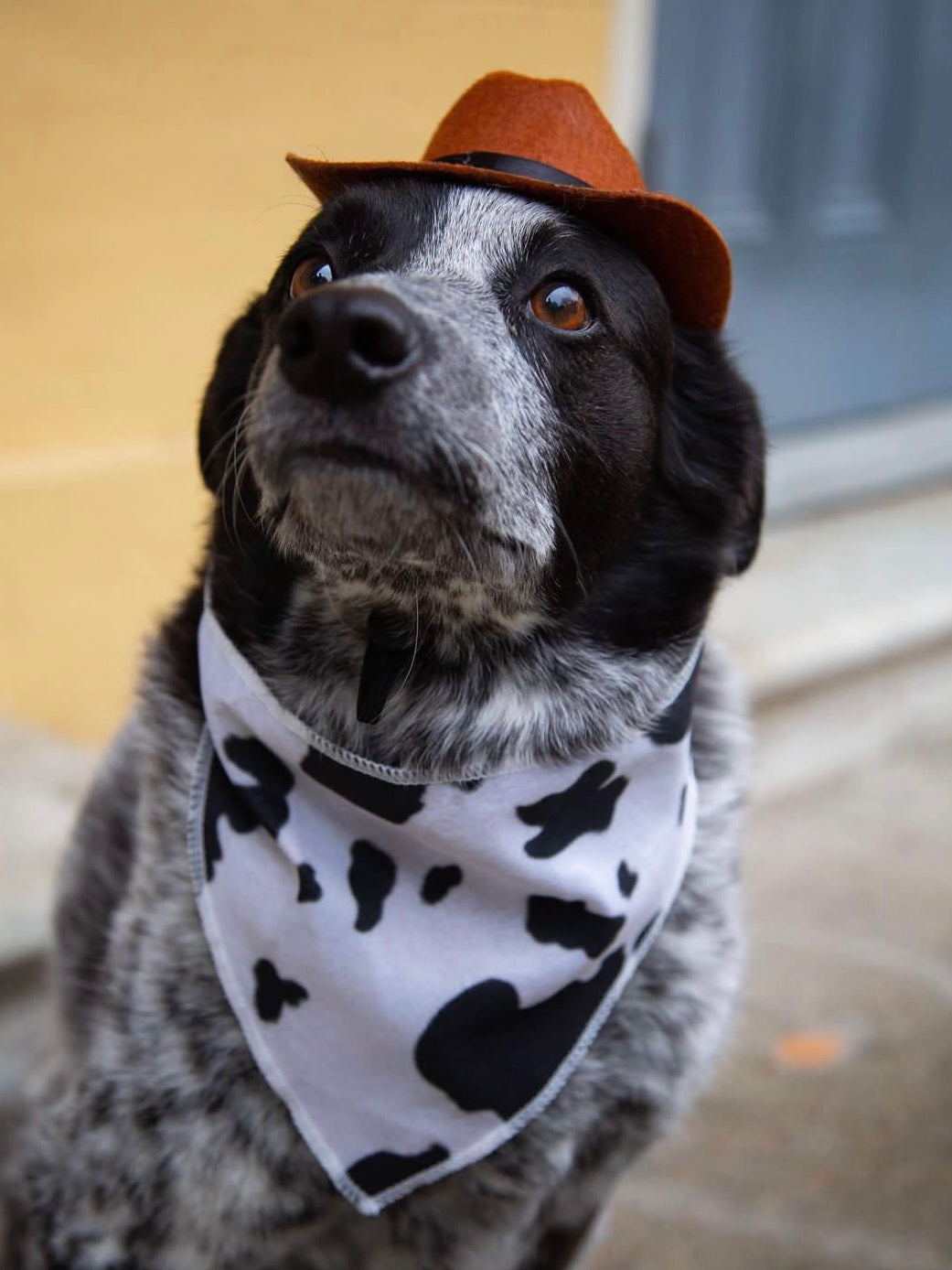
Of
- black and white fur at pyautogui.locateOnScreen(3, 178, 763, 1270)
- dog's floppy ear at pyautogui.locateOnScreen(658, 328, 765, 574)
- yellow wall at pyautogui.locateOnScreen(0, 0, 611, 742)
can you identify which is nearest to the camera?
black and white fur at pyautogui.locateOnScreen(3, 178, 763, 1270)

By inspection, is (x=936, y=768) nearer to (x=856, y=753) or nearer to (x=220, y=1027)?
(x=856, y=753)

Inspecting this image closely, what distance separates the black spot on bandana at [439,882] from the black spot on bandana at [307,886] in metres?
0.12

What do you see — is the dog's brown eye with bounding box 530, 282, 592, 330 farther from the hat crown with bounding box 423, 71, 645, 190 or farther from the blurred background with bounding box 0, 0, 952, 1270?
the blurred background with bounding box 0, 0, 952, 1270

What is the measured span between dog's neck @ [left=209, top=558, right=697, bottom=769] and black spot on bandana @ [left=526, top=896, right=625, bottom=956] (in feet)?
0.53

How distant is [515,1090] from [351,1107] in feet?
0.60

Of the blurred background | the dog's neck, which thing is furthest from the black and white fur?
the blurred background

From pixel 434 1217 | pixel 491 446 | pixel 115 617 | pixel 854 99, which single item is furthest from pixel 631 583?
pixel 854 99

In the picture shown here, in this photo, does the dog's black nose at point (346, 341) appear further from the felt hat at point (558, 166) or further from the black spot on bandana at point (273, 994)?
the black spot on bandana at point (273, 994)

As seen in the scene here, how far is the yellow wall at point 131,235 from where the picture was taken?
2646 mm

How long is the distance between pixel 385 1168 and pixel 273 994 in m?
0.22

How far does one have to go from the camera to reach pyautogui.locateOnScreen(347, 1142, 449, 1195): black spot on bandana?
1.60m

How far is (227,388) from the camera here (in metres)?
1.76

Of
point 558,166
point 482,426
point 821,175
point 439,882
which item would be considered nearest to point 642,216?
point 558,166

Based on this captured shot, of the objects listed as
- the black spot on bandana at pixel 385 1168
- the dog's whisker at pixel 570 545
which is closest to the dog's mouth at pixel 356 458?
the dog's whisker at pixel 570 545
